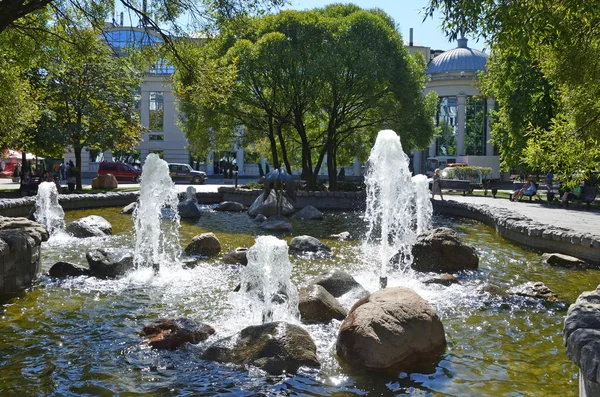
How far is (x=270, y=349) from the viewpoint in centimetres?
569

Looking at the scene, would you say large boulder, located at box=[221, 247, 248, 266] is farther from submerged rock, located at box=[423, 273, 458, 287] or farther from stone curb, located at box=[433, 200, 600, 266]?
stone curb, located at box=[433, 200, 600, 266]

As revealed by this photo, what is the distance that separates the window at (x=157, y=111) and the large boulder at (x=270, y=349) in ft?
165

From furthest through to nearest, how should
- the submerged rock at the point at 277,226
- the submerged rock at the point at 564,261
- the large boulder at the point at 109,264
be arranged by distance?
the submerged rock at the point at 277,226 → the submerged rock at the point at 564,261 → the large boulder at the point at 109,264

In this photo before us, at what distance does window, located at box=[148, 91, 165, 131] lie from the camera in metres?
53.8

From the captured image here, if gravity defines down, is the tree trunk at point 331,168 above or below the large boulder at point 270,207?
above

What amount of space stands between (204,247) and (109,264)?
2703 mm

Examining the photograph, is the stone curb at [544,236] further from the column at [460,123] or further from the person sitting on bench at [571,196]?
the column at [460,123]

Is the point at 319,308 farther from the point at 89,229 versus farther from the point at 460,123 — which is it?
the point at 460,123

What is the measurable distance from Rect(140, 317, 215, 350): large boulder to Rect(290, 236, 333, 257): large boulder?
571 centimetres

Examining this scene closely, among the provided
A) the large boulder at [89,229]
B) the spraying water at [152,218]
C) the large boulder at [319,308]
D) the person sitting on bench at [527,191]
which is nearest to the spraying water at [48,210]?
the large boulder at [89,229]

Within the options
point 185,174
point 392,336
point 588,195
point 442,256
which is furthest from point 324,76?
point 185,174

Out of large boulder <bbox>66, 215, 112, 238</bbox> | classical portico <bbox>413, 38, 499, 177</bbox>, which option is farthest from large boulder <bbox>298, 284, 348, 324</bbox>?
classical portico <bbox>413, 38, 499, 177</bbox>

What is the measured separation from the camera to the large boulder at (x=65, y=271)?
Answer: 9.48m

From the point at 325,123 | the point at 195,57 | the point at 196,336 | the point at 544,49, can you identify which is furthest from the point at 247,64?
the point at 196,336
